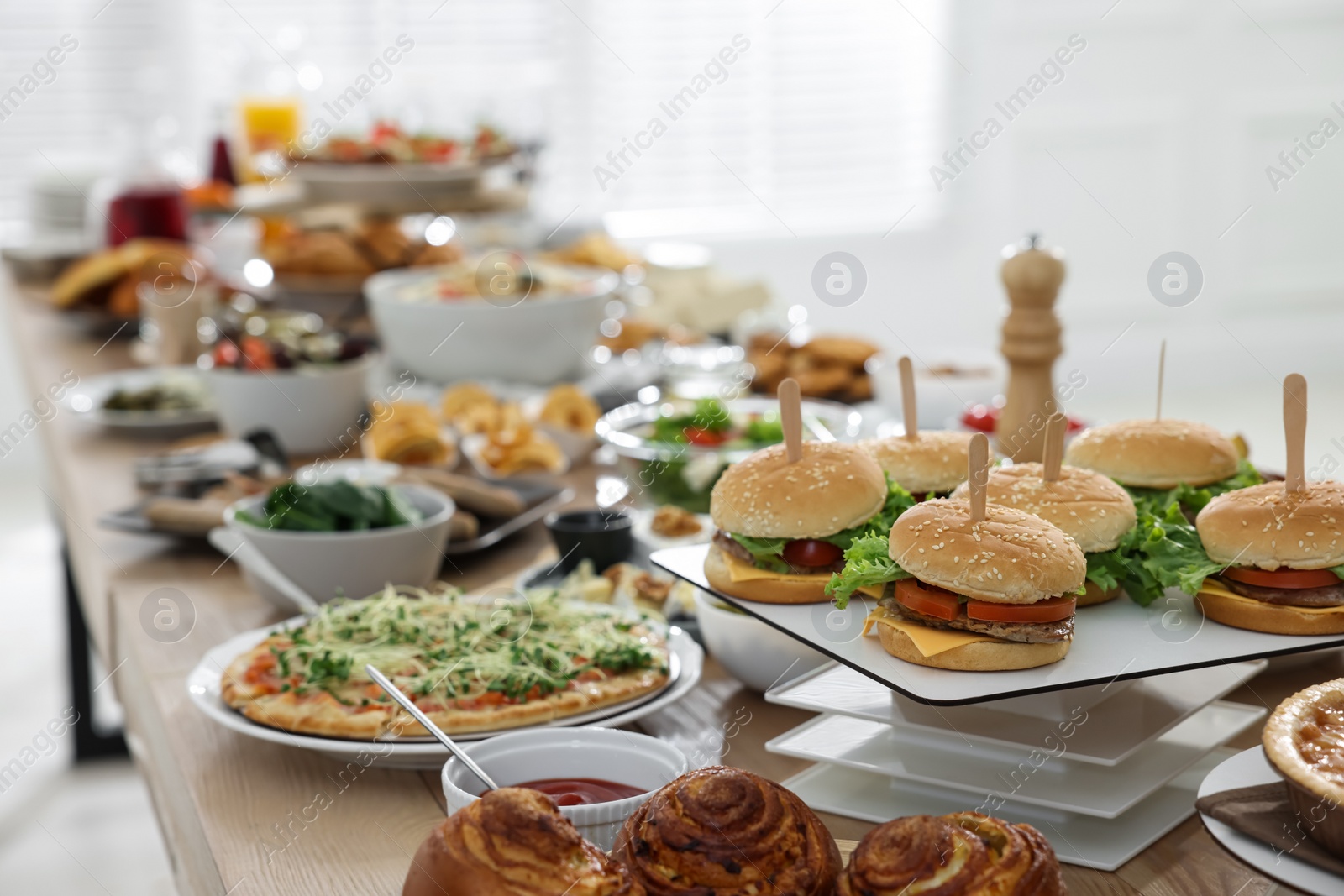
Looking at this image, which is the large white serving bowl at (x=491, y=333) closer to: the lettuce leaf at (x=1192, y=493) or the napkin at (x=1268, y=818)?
the lettuce leaf at (x=1192, y=493)

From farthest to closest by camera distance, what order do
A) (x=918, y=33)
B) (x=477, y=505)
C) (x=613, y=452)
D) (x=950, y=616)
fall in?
(x=918, y=33)
(x=613, y=452)
(x=477, y=505)
(x=950, y=616)

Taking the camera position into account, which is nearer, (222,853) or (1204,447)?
(222,853)

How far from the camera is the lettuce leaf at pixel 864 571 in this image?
109cm

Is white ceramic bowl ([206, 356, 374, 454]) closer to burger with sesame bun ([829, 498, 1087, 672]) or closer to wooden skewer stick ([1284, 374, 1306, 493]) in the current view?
burger with sesame bun ([829, 498, 1087, 672])

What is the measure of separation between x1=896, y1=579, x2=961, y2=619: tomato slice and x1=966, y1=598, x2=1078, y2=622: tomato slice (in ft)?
0.05

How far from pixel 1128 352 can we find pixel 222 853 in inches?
279

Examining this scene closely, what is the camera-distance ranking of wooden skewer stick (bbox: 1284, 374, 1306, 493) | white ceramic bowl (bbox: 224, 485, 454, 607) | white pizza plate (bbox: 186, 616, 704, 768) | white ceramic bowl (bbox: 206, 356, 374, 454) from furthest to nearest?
white ceramic bowl (bbox: 206, 356, 374, 454), white ceramic bowl (bbox: 224, 485, 454, 607), white pizza plate (bbox: 186, 616, 704, 768), wooden skewer stick (bbox: 1284, 374, 1306, 493)

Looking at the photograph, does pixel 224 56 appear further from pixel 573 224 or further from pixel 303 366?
pixel 303 366

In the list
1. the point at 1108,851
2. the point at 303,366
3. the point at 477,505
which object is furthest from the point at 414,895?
the point at 303,366

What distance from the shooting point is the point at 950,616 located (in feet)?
3.39

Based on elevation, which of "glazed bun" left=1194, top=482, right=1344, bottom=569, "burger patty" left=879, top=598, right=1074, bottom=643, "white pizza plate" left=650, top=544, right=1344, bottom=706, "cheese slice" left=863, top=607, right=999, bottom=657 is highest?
"glazed bun" left=1194, top=482, right=1344, bottom=569

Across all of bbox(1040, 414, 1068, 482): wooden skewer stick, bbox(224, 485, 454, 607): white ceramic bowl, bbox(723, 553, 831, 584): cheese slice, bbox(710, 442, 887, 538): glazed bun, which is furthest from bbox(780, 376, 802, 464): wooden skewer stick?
bbox(224, 485, 454, 607): white ceramic bowl

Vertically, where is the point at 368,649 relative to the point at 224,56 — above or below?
below

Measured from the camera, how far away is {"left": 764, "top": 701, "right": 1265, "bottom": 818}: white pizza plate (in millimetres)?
1094
